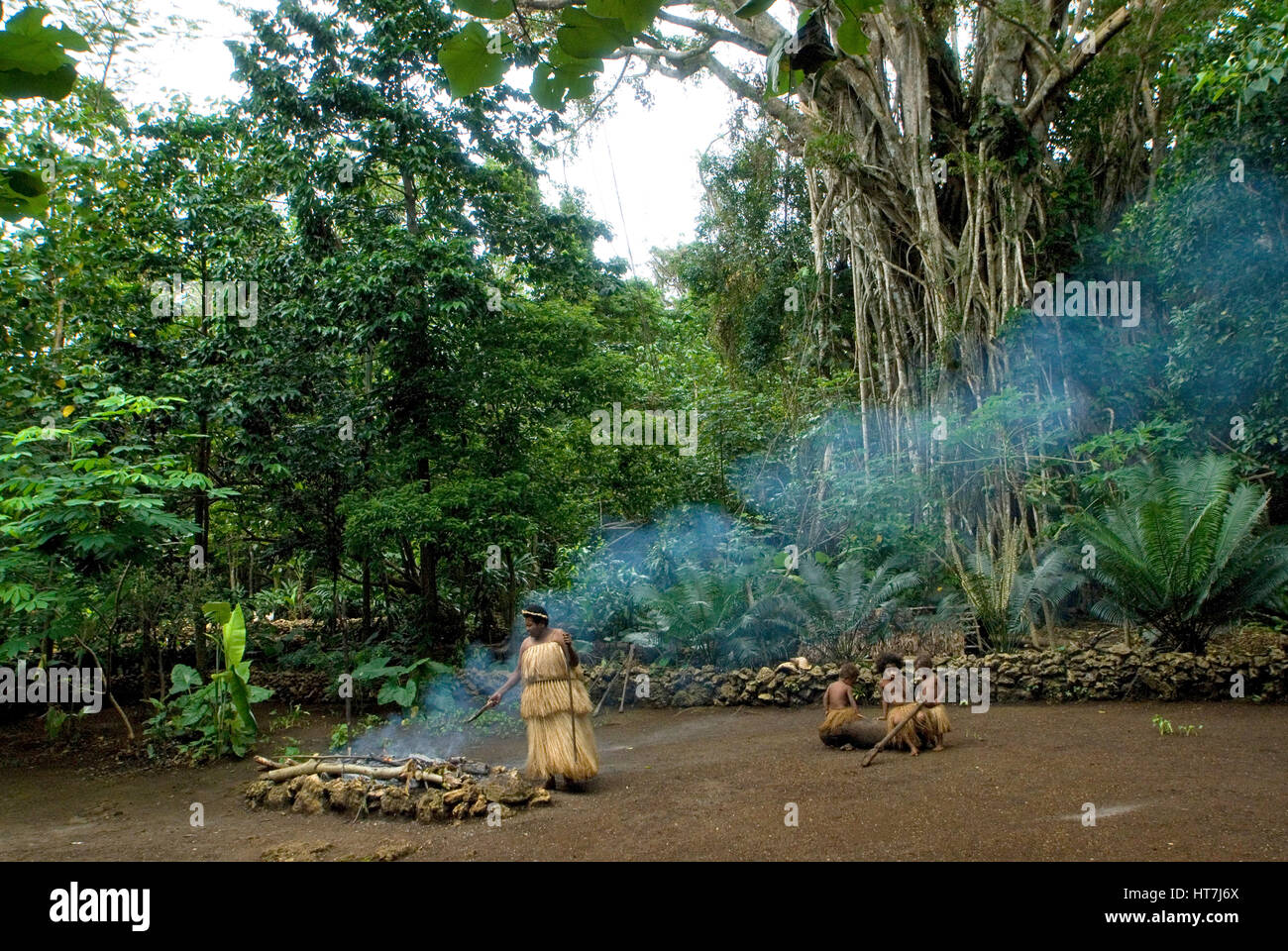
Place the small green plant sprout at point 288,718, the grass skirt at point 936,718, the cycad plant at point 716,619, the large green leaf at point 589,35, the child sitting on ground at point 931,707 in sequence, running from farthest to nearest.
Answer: the cycad plant at point 716,619, the small green plant sprout at point 288,718, the grass skirt at point 936,718, the child sitting on ground at point 931,707, the large green leaf at point 589,35

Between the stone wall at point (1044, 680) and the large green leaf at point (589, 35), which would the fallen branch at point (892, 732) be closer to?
the stone wall at point (1044, 680)

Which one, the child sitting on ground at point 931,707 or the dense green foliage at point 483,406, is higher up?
the dense green foliage at point 483,406

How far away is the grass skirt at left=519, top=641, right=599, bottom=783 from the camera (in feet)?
17.5

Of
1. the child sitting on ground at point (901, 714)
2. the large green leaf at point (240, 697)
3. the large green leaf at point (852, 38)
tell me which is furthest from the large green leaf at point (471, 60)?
the large green leaf at point (240, 697)

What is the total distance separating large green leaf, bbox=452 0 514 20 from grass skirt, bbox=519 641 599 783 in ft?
14.5

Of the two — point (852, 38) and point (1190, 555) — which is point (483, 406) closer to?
point (1190, 555)

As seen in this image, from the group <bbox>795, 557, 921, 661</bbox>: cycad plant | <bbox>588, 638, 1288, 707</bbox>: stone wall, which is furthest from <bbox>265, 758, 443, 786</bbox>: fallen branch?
<bbox>795, 557, 921, 661</bbox>: cycad plant

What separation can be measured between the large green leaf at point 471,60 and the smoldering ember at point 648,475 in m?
2.49

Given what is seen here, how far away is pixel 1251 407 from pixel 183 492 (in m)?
11.7

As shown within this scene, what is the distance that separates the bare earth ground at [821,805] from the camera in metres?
3.80

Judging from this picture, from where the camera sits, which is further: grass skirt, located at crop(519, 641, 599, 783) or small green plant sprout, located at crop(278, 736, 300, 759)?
small green plant sprout, located at crop(278, 736, 300, 759)

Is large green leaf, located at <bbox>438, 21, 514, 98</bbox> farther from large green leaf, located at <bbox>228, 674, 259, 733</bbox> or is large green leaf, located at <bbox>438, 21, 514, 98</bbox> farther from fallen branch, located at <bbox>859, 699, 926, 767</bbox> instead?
large green leaf, located at <bbox>228, 674, 259, 733</bbox>

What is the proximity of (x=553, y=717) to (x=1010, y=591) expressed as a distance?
5455 millimetres

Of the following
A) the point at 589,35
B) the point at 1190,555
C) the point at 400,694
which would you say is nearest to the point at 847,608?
the point at 1190,555
